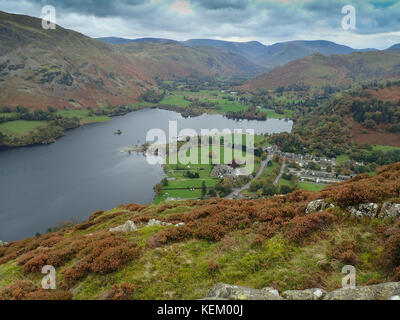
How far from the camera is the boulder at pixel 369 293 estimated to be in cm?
751

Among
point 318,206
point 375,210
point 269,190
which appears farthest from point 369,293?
point 269,190

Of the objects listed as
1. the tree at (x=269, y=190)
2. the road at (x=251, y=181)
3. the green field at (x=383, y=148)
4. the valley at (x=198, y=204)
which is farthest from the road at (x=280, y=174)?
the green field at (x=383, y=148)

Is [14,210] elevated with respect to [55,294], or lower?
lower

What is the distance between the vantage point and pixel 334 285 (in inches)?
379

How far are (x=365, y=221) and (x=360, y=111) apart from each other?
593ft

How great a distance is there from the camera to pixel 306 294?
29.5 feet

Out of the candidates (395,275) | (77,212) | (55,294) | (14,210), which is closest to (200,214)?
(55,294)

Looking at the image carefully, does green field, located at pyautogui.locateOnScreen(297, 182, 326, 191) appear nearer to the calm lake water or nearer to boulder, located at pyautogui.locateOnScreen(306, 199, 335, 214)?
the calm lake water

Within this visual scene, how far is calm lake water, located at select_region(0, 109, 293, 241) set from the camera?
248 feet

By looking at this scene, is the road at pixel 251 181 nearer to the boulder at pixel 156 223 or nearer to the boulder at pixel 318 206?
the boulder at pixel 156 223

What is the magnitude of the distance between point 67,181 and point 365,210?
107733 mm

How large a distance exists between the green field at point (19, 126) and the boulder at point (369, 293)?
17682 centimetres

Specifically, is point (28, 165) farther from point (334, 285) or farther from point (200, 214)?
point (334, 285)

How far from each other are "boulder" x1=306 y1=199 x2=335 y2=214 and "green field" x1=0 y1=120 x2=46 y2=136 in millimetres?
172459
